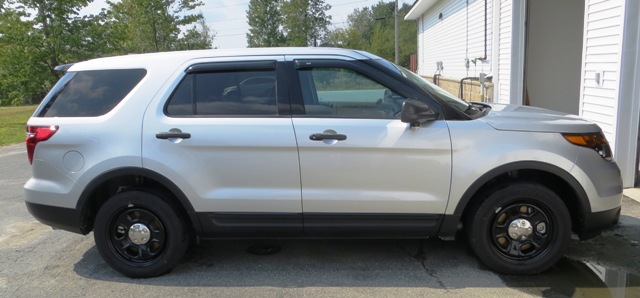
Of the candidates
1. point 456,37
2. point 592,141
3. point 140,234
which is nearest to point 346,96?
point 592,141

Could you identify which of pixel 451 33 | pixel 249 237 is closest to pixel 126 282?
pixel 249 237

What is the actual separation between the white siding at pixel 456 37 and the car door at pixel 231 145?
8956 millimetres

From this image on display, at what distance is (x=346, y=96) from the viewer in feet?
A: 12.7

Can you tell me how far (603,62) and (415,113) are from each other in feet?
13.8

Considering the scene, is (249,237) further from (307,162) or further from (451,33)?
(451,33)

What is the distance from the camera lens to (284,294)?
362 cm

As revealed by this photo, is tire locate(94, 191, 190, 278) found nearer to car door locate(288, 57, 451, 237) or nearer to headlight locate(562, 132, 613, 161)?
car door locate(288, 57, 451, 237)

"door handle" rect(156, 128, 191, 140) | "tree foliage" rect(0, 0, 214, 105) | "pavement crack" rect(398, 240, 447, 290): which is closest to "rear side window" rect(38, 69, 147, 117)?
"door handle" rect(156, 128, 191, 140)

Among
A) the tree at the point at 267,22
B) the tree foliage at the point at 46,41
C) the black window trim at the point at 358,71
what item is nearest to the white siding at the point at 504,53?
the black window trim at the point at 358,71

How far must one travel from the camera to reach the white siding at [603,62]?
5992mm

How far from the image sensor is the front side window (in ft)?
12.4

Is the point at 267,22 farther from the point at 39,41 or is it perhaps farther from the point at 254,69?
the point at 254,69

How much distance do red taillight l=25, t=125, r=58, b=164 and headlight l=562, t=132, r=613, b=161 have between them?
4060 mm

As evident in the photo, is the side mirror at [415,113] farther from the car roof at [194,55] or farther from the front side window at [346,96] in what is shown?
the car roof at [194,55]
